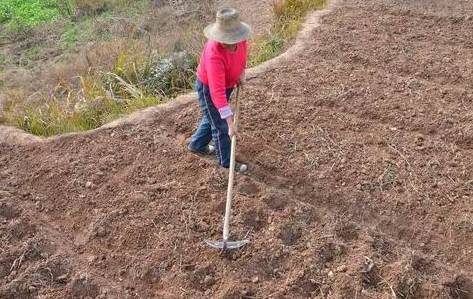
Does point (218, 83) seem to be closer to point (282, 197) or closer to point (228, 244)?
point (282, 197)

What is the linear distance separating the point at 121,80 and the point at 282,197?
2776mm

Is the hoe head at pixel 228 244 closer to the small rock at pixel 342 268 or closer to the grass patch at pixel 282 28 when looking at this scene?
the small rock at pixel 342 268

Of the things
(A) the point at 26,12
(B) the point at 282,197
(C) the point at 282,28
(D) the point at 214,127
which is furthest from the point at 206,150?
(A) the point at 26,12

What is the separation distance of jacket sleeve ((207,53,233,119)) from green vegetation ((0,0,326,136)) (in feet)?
6.10

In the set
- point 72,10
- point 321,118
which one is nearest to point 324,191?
point 321,118

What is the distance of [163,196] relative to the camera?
4320 mm

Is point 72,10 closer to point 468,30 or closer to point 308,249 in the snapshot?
point 468,30

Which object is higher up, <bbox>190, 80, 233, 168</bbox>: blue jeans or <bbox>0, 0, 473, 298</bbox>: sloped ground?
<bbox>190, 80, 233, 168</bbox>: blue jeans

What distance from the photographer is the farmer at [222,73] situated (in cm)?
381

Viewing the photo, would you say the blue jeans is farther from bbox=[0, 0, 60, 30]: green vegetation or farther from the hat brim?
bbox=[0, 0, 60, 30]: green vegetation

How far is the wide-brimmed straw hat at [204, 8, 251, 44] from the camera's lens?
3.77 metres

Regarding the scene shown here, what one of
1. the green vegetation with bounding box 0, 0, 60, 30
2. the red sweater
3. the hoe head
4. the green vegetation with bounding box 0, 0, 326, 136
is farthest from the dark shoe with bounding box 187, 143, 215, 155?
the green vegetation with bounding box 0, 0, 60, 30

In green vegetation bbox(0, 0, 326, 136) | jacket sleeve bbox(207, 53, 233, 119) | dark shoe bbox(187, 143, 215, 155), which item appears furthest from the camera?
green vegetation bbox(0, 0, 326, 136)

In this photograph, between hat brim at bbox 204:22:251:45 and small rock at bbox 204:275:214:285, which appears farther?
hat brim at bbox 204:22:251:45
